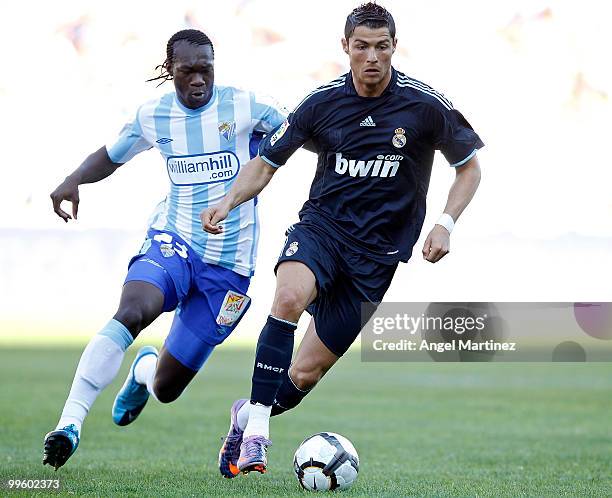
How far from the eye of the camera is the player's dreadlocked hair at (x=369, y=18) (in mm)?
6305

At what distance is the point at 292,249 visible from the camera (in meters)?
6.38

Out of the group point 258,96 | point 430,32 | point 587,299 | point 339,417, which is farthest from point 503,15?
point 258,96

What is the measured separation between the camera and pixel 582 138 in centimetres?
3086

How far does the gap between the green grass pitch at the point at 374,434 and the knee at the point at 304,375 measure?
634 mm

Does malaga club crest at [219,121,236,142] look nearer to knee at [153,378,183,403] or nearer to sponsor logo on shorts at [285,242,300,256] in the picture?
sponsor logo on shorts at [285,242,300,256]

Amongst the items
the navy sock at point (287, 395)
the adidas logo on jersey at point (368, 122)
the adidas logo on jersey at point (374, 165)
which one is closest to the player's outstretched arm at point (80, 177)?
the navy sock at point (287, 395)

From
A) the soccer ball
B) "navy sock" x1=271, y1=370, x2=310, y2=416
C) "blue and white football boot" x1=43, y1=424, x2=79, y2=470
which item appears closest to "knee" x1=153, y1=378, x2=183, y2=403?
"navy sock" x1=271, y1=370, x2=310, y2=416

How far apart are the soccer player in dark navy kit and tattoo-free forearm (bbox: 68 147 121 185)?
1462 millimetres

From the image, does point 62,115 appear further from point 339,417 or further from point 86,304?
point 86,304

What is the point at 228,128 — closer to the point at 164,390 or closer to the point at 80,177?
the point at 80,177

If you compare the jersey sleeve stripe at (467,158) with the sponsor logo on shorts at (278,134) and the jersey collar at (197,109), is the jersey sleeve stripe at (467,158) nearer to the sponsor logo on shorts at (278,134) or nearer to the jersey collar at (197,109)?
the sponsor logo on shorts at (278,134)

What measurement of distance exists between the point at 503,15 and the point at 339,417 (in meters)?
20.8

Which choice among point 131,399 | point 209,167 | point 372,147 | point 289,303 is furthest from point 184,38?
point 131,399

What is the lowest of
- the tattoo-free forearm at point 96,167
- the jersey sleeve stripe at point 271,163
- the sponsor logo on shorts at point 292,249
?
the sponsor logo on shorts at point 292,249
